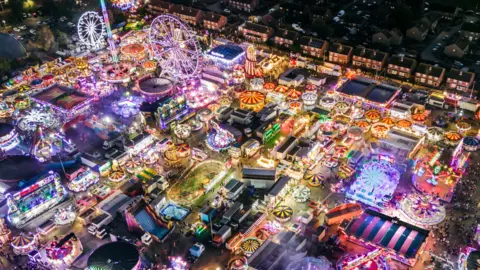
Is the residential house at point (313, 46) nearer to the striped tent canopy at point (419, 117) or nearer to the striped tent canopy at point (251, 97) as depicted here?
the striped tent canopy at point (251, 97)

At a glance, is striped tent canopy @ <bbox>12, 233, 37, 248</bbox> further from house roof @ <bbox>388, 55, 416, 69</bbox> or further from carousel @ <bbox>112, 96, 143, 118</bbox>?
house roof @ <bbox>388, 55, 416, 69</bbox>

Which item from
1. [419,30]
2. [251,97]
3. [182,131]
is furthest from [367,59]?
[182,131]

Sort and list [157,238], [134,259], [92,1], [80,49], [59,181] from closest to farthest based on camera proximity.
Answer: [134,259] < [157,238] < [59,181] < [80,49] < [92,1]

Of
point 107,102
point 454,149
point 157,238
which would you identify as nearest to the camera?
point 157,238

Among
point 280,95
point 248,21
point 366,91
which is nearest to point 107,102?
point 280,95

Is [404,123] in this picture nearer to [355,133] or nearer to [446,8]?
[355,133]

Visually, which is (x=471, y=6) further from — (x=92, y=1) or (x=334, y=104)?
(x=92, y=1)

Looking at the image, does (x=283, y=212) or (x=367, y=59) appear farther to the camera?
(x=367, y=59)

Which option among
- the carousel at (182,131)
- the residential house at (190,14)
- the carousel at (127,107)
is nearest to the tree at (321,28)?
the residential house at (190,14)
